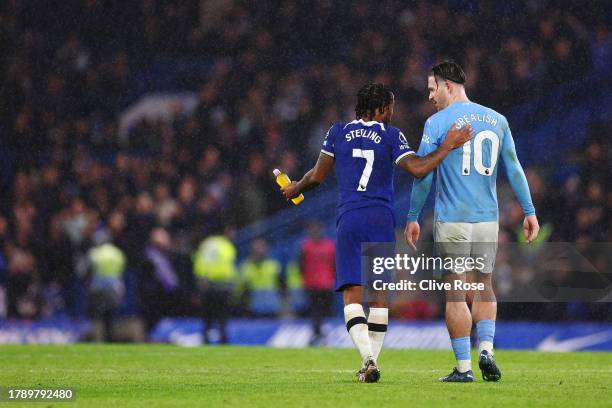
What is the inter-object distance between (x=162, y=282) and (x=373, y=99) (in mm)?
8440

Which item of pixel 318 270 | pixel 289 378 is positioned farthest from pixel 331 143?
pixel 318 270

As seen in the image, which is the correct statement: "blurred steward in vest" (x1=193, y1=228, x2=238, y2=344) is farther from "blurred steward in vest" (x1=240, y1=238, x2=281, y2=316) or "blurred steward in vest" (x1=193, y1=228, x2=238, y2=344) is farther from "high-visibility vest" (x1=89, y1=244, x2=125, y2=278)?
"high-visibility vest" (x1=89, y1=244, x2=125, y2=278)

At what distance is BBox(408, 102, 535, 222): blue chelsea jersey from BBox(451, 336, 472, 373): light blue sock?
728 mm

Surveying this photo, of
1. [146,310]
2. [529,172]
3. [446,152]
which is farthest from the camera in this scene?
[529,172]

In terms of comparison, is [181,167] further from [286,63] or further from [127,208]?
[286,63]

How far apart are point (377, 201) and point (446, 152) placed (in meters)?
0.52

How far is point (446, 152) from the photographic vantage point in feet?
22.7

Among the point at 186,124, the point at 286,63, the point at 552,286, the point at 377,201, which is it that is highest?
the point at 286,63

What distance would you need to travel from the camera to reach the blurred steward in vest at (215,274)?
14484 millimetres

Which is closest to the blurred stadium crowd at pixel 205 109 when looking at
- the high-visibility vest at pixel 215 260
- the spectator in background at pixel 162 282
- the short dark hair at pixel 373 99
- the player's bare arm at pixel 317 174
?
the spectator in background at pixel 162 282

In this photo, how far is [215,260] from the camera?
15117 mm

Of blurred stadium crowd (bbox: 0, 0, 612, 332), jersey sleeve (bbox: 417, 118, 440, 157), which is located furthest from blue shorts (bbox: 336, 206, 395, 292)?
blurred stadium crowd (bbox: 0, 0, 612, 332)

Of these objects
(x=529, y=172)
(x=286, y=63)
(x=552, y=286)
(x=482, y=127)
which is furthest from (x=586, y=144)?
(x=482, y=127)

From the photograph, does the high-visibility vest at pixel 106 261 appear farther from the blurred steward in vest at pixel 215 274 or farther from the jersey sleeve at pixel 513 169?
the jersey sleeve at pixel 513 169
